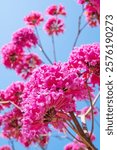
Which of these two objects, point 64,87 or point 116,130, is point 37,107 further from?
point 116,130

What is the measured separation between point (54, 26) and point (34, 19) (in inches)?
12.8

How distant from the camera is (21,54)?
18.3ft

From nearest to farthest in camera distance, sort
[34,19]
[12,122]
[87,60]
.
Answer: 1. [87,60]
2. [12,122]
3. [34,19]

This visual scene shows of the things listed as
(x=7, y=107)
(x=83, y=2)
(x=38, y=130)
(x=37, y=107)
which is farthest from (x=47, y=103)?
(x=83, y=2)

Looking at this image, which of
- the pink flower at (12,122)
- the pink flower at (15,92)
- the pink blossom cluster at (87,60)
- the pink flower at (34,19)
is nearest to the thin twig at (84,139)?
the pink blossom cluster at (87,60)

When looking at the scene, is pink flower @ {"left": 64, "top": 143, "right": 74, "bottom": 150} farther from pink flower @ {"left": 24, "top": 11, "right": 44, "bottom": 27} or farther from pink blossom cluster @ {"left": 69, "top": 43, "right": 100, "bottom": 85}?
pink blossom cluster @ {"left": 69, "top": 43, "right": 100, "bottom": 85}

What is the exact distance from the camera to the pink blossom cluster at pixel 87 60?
7.22ft

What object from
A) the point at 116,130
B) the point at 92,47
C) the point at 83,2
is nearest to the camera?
the point at 116,130

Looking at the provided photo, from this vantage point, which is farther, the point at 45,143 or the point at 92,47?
the point at 45,143

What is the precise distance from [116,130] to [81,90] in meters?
0.32

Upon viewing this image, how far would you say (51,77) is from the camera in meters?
1.95

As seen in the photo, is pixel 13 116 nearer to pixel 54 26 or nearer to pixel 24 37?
pixel 24 37

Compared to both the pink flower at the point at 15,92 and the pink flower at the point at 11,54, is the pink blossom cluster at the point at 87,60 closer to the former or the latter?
the pink flower at the point at 15,92

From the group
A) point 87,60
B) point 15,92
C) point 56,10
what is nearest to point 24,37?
point 56,10
